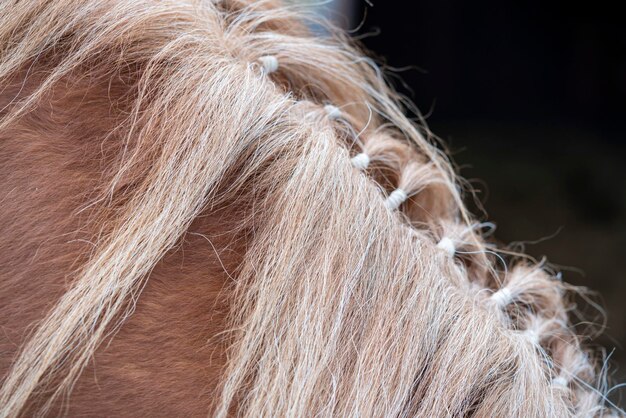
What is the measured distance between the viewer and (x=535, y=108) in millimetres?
2568

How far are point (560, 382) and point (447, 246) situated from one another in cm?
15

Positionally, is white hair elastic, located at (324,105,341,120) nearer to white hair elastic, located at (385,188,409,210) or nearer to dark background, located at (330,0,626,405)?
white hair elastic, located at (385,188,409,210)

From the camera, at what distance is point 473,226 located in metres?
0.70

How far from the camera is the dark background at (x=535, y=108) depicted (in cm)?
240

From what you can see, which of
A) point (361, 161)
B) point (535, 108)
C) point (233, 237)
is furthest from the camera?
point (535, 108)

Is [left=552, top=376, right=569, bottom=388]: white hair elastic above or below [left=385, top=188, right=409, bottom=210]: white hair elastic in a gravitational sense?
below

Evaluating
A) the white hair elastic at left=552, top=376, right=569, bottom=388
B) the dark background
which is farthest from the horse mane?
the dark background

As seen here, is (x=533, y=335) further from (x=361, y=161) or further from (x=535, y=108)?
(x=535, y=108)

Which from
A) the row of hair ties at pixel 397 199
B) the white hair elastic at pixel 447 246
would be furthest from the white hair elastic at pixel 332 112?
the white hair elastic at pixel 447 246

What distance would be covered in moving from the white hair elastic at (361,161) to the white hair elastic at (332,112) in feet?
0.15

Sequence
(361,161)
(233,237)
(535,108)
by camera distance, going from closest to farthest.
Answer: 1. (233,237)
2. (361,161)
3. (535,108)

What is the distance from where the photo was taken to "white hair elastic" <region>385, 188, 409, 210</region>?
0.58 metres

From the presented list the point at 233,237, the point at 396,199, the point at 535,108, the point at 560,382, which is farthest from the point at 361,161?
the point at 535,108

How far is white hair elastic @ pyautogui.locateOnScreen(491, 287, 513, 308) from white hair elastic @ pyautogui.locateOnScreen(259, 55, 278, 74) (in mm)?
282
